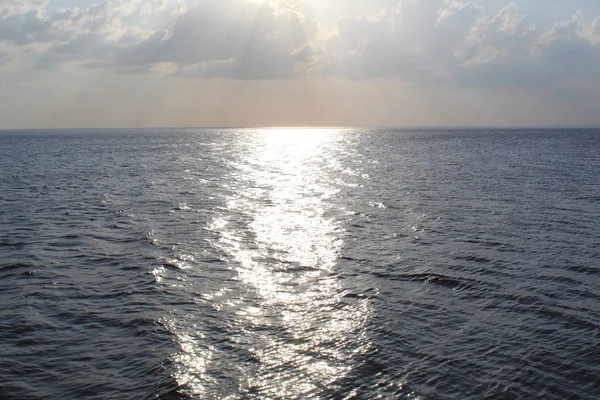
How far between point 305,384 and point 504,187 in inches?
1965

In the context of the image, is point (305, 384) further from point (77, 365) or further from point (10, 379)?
point (10, 379)

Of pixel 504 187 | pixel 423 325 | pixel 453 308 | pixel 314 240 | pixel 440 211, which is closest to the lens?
pixel 423 325

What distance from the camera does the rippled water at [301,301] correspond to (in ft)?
49.9

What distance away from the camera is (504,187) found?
5831 cm

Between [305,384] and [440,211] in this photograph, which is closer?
[305,384]

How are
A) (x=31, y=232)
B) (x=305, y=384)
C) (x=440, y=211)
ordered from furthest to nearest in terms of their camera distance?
(x=440, y=211) < (x=31, y=232) < (x=305, y=384)

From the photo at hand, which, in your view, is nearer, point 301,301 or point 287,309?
point 287,309

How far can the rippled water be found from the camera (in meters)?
15.2

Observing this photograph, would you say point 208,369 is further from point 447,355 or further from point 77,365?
point 447,355

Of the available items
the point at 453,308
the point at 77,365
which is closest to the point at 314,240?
the point at 453,308

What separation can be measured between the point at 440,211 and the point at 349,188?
61.6 ft

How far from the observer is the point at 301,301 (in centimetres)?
2158

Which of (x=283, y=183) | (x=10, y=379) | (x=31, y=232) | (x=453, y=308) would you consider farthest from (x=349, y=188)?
(x=10, y=379)

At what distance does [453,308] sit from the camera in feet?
69.0
